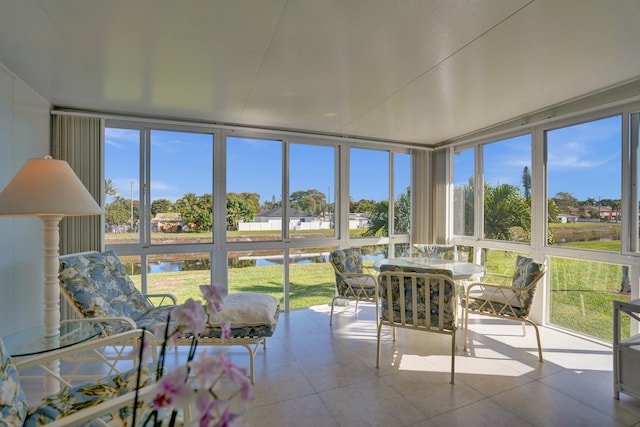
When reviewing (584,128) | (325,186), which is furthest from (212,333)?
(584,128)

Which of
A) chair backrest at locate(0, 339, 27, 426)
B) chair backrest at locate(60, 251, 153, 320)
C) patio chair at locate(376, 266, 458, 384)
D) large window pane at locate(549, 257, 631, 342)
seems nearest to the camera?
chair backrest at locate(0, 339, 27, 426)

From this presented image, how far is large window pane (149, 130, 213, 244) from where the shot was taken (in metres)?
3.58

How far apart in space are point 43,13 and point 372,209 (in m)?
3.95

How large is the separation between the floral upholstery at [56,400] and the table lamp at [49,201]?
1.93ft

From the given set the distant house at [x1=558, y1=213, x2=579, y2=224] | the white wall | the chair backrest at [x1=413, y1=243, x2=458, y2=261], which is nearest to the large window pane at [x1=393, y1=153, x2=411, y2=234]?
the chair backrest at [x1=413, y1=243, x2=458, y2=261]

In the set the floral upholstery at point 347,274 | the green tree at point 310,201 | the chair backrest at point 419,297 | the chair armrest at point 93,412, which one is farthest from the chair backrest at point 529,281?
the chair armrest at point 93,412

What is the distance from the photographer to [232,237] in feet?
12.7

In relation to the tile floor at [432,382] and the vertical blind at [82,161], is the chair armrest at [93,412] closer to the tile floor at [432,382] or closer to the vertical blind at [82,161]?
the tile floor at [432,382]

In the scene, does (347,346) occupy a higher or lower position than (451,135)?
lower

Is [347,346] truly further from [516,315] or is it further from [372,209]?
[372,209]

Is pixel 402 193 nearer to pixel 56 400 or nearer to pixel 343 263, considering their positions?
pixel 343 263

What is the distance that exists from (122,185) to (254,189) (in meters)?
1.51

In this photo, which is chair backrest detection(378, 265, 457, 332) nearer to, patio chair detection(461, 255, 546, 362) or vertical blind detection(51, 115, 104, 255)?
patio chair detection(461, 255, 546, 362)

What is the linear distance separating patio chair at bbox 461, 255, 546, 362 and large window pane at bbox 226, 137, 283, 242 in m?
2.51
